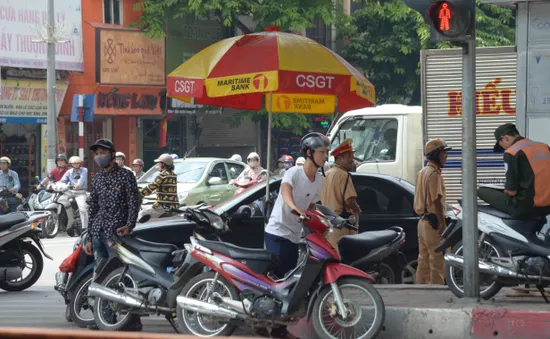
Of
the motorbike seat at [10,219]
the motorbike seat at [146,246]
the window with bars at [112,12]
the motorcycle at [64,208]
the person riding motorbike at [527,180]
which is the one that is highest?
the window with bars at [112,12]

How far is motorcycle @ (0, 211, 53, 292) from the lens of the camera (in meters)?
13.0

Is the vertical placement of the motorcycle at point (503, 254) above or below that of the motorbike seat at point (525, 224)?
below

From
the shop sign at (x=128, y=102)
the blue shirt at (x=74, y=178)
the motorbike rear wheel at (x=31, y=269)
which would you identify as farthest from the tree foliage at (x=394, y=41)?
the motorbike rear wheel at (x=31, y=269)

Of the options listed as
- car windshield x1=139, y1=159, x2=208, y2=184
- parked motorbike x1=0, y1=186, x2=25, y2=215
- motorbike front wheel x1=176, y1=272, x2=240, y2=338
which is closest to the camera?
motorbike front wheel x1=176, y1=272, x2=240, y2=338

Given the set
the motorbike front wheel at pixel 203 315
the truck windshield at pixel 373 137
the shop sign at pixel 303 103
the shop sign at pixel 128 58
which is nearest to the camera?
the motorbike front wheel at pixel 203 315

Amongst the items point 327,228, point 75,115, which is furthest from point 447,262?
point 75,115

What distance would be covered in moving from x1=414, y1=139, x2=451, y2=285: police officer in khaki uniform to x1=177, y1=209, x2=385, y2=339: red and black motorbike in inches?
109

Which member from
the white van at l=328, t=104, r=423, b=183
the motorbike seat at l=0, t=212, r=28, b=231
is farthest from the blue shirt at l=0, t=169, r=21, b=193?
the motorbike seat at l=0, t=212, r=28, b=231

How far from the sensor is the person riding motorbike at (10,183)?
74.0 feet

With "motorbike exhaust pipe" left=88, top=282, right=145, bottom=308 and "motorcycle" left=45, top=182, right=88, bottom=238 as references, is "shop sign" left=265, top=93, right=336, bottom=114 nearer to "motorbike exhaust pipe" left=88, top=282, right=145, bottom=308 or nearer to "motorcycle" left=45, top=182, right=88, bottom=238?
"motorbike exhaust pipe" left=88, top=282, right=145, bottom=308

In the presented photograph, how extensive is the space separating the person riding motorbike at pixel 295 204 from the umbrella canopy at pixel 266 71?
6.71ft

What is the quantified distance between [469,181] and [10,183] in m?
15.2

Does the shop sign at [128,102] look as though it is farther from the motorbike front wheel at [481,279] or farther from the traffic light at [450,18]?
the traffic light at [450,18]

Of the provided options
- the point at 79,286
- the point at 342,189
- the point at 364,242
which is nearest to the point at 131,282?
the point at 79,286
